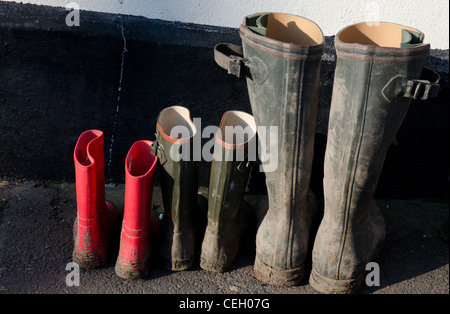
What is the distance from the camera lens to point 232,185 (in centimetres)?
247

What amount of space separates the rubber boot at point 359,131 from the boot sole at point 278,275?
7cm

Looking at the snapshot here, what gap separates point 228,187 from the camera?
8.12ft

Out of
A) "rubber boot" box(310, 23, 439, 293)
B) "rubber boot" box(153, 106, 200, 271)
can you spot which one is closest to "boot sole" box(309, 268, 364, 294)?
"rubber boot" box(310, 23, 439, 293)

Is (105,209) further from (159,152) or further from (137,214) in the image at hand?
(159,152)

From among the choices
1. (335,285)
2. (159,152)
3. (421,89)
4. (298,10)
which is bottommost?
(335,285)

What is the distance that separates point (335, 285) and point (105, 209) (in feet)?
3.65

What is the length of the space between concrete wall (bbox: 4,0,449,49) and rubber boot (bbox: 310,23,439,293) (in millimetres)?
556

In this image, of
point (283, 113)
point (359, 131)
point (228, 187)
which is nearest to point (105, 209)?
point (228, 187)

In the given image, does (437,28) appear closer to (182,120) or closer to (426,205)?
(426,205)

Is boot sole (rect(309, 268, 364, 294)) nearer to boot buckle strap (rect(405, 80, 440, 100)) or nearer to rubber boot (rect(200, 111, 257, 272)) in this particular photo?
rubber boot (rect(200, 111, 257, 272))

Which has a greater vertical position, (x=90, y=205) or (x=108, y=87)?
(x=108, y=87)

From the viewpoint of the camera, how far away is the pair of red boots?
240 centimetres

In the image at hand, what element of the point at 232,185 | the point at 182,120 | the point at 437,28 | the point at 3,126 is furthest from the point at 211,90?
the point at 437,28

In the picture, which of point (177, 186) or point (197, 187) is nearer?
point (177, 186)
